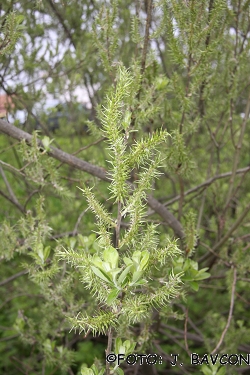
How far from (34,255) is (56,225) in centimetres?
132

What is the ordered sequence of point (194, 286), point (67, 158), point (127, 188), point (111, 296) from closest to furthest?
point (111, 296), point (127, 188), point (194, 286), point (67, 158)

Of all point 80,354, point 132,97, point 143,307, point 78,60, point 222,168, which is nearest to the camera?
point 143,307

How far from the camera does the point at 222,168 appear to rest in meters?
3.62

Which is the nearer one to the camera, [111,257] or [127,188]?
[111,257]

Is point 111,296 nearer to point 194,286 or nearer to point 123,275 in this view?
point 123,275

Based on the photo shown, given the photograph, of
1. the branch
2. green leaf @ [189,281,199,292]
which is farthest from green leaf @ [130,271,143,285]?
the branch

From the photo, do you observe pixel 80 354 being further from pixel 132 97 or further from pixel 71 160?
pixel 132 97

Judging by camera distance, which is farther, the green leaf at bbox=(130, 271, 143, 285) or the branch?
the branch

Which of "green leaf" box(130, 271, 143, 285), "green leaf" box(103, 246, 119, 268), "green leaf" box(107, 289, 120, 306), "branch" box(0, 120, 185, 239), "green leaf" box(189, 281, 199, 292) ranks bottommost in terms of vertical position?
"green leaf" box(189, 281, 199, 292)

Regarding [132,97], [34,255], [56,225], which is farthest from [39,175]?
[56,225]

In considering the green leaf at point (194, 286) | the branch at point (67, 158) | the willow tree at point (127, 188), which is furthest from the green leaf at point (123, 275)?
the branch at point (67, 158)

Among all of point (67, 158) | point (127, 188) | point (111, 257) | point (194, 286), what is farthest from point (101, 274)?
point (67, 158)

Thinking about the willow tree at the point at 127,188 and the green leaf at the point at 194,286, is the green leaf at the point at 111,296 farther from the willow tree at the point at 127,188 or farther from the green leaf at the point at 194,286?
the green leaf at the point at 194,286

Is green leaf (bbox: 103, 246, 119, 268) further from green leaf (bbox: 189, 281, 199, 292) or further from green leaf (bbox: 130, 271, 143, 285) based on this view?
green leaf (bbox: 189, 281, 199, 292)
